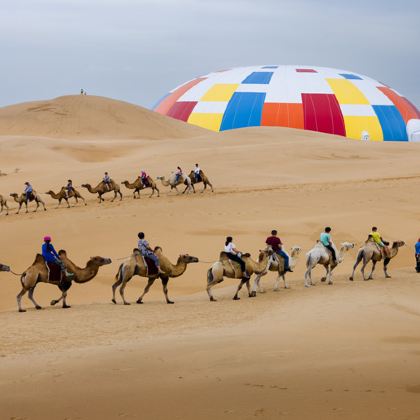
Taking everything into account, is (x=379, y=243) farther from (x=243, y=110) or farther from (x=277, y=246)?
(x=243, y=110)

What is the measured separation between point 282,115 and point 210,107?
6.23 metres

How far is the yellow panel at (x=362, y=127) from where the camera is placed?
66.9m

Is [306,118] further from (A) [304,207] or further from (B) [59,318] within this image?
(B) [59,318]

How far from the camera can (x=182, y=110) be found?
238ft

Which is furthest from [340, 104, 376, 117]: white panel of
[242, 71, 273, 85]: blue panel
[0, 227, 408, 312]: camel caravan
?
[0, 227, 408, 312]: camel caravan

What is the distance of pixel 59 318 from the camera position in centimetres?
1545

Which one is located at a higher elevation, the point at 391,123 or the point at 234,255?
the point at 391,123

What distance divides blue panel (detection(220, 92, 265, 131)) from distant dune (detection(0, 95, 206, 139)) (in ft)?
12.1

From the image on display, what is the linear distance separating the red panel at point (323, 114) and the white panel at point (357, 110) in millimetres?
470

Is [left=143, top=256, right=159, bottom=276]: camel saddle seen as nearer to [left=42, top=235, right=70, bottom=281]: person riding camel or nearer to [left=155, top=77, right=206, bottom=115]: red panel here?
[left=42, top=235, right=70, bottom=281]: person riding camel

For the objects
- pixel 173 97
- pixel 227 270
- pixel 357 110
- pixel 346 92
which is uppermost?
pixel 173 97

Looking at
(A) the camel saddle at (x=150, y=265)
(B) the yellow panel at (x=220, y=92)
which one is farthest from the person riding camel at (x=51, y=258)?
(B) the yellow panel at (x=220, y=92)

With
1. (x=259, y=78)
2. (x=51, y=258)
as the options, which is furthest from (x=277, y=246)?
(x=259, y=78)

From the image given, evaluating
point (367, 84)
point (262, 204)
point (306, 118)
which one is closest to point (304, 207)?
point (262, 204)
